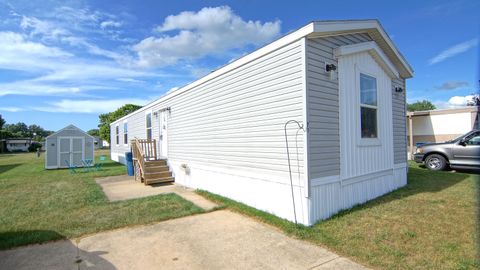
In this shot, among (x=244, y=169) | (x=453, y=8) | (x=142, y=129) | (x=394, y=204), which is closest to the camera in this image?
(x=394, y=204)

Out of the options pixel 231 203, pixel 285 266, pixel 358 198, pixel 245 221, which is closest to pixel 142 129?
pixel 231 203

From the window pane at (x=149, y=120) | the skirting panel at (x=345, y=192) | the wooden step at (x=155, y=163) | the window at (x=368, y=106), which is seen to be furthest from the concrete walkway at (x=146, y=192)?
the window at (x=368, y=106)

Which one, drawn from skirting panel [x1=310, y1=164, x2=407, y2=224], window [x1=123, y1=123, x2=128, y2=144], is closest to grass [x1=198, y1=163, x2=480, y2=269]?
skirting panel [x1=310, y1=164, x2=407, y2=224]

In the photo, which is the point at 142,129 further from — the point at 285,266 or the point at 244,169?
the point at 285,266

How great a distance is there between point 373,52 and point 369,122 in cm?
151

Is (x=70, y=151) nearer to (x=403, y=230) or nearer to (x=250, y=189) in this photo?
(x=250, y=189)

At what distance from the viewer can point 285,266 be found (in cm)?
315

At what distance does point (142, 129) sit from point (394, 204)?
11.0 meters

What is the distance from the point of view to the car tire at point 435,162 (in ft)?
33.3

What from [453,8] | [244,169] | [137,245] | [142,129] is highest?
[453,8]

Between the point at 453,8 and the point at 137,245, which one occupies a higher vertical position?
the point at 453,8

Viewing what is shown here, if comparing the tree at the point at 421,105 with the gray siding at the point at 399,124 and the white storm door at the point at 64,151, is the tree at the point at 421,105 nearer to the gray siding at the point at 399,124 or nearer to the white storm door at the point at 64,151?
the gray siding at the point at 399,124

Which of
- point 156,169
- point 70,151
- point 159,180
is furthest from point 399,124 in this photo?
point 70,151

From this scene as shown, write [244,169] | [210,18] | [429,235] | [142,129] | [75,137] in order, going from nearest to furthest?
[429,235], [244,169], [210,18], [142,129], [75,137]
